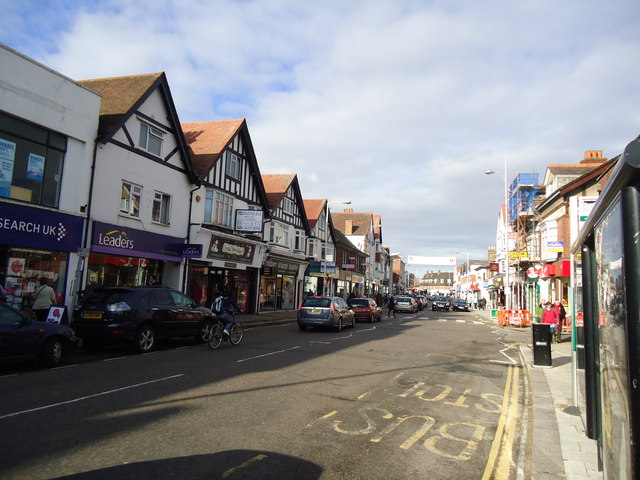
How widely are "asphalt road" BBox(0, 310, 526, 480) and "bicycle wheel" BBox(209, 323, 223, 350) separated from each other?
1.42 m

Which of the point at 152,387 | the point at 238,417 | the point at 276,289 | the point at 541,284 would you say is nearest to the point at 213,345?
the point at 152,387

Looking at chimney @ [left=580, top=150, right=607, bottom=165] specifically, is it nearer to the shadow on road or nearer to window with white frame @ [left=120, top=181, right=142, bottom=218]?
window with white frame @ [left=120, top=181, right=142, bottom=218]

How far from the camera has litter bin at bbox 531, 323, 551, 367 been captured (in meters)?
11.7

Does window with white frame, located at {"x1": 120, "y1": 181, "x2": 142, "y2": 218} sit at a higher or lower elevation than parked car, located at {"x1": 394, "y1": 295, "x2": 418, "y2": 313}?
higher

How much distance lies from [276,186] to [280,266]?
588cm

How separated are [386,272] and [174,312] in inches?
2922

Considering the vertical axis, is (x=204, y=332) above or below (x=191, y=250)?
below

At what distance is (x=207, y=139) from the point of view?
24172 mm

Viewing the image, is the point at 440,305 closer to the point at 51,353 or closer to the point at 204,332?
the point at 204,332

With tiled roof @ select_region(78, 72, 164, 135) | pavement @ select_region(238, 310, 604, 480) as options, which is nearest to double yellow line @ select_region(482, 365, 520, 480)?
pavement @ select_region(238, 310, 604, 480)

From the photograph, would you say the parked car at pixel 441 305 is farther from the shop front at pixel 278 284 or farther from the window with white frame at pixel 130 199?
the window with white frame at pixel 130 199

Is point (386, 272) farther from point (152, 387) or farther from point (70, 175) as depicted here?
point (152, 387)

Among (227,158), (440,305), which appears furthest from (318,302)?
(440,305)

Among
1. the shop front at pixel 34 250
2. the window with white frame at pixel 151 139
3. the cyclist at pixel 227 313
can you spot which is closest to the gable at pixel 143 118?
the window with white frame at pixel 151 139
